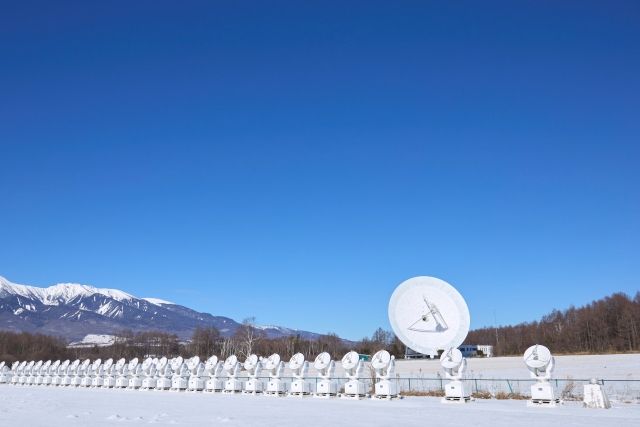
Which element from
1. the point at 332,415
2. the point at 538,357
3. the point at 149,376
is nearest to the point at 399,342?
the point at 149,376

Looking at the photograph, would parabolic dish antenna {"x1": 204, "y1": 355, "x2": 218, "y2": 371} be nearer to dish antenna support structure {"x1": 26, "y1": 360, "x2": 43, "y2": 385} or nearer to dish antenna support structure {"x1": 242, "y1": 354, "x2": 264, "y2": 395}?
dish antenna support structure {"x1": 242, "y1": 354, "x2": 264, "y2": 395}

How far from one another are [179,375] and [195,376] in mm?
1814

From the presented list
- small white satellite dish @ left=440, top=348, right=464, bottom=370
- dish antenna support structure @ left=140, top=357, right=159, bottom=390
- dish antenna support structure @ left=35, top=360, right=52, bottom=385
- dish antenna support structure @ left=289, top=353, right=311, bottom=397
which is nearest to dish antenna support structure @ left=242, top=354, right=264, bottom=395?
dish antenna support structure @ left=289, top=353, right=311, bottom=397

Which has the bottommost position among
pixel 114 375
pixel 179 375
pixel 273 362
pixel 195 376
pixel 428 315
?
pixel 195 376

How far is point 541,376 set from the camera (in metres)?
22.9

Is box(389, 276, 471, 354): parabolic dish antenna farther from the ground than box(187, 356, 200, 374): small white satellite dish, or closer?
farther from the ground

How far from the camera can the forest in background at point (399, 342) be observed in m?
94.4

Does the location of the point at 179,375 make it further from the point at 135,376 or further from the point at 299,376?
the point at 299,376

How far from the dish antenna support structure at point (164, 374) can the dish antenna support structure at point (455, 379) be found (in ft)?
72.1

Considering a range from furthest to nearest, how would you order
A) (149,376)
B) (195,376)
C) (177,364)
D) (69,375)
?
(69,375) → (149,376) → (177,364) → (195,376)

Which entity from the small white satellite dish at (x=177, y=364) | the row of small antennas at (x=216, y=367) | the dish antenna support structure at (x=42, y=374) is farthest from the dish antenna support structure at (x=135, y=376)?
the dish antenna support structure at (x=42, y=374)

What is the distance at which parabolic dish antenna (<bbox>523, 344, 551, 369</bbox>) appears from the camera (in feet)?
75.6

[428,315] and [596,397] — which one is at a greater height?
[428,315]

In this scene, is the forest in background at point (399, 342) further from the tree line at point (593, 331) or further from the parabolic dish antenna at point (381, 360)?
the parabolic dish antenna at point (381, 360)
